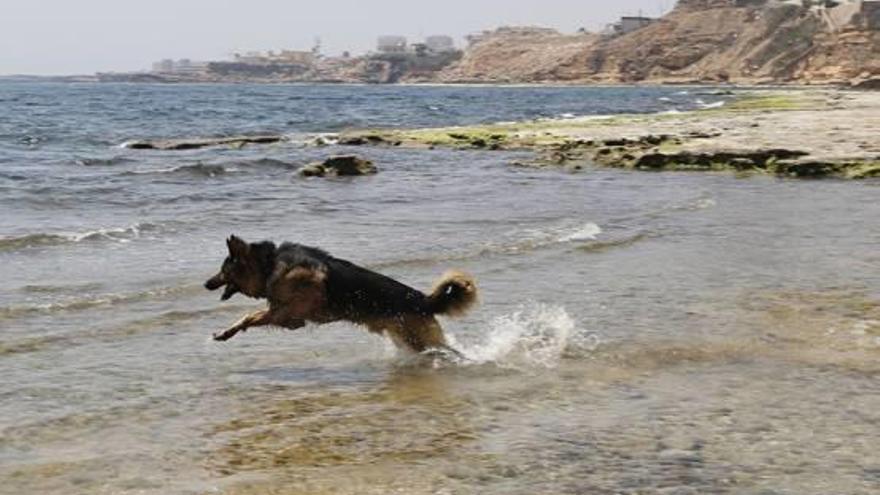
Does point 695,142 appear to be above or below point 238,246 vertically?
below

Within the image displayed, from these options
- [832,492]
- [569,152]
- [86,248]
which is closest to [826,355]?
[832,492]

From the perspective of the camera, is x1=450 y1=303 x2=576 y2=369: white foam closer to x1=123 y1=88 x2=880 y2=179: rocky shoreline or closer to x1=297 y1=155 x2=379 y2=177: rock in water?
x1=123 y1=88 x2=880 y2=179: rocky shoreline

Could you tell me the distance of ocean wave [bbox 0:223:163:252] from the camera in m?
16.2

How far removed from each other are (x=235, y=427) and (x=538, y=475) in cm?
217

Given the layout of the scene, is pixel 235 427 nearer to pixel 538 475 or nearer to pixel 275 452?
pixel 275 452

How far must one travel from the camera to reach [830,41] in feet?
524

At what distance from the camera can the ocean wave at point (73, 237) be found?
16156 millimetres

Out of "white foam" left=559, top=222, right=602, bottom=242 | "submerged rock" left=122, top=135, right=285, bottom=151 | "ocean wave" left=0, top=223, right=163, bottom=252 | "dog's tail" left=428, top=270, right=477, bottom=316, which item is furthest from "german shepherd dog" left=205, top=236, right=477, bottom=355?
"submerged rock" left=122, top=135, right=285, bottom=151

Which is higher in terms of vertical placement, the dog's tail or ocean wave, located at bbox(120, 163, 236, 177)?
the dog's tail

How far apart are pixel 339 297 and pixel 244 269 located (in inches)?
35.2

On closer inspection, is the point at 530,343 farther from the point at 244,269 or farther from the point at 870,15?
the point at 870,15

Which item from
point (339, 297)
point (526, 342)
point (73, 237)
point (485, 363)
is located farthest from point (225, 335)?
point (73, 237)

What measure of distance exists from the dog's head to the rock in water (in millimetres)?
19210

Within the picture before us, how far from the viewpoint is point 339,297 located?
30.5 ft
